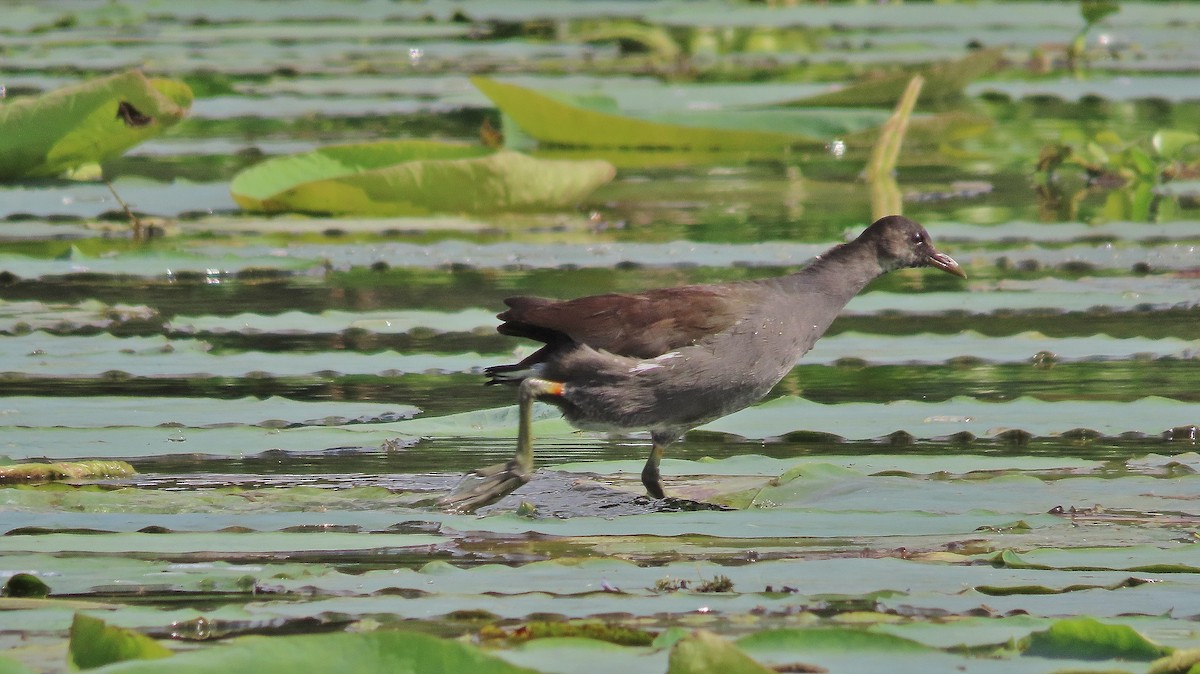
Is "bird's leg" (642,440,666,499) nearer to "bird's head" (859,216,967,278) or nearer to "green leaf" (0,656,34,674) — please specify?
"bird's head" (859,216,967,278)

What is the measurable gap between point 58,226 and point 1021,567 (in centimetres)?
469

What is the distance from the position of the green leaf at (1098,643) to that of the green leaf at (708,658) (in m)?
0.48

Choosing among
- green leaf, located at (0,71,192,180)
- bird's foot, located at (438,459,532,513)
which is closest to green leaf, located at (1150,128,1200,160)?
green leaf, located at (0,71,192,180)

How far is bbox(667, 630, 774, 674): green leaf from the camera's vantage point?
1.96 m

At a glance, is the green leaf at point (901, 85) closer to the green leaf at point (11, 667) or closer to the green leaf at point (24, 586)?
the green leaf at point (24, 586)

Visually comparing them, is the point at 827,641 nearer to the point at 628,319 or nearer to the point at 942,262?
the point at 628,319

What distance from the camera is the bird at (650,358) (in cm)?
368

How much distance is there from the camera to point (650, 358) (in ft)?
12.3

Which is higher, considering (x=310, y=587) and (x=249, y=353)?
(x=249, y=353)

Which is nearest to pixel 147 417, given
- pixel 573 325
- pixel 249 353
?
pixel 249 353

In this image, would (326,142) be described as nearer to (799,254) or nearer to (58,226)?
(58,226)

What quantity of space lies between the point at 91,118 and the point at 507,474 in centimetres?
325

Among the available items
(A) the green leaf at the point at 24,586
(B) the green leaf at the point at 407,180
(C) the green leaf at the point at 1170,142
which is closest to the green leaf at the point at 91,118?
(B) the green leaf at the point at 407,180

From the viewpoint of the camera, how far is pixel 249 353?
180 inches
